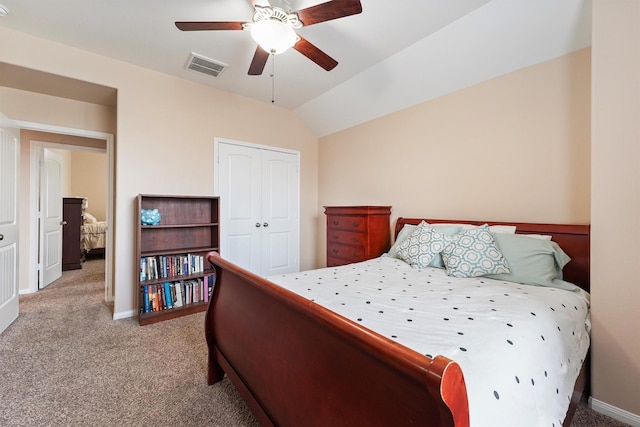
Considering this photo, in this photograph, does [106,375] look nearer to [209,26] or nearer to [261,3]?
[209,26]

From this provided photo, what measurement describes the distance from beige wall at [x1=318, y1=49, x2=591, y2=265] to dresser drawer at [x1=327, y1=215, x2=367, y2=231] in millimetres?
498

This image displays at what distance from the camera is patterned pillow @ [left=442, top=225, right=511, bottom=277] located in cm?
184

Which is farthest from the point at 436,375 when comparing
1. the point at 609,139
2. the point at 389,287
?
the point at 609,139

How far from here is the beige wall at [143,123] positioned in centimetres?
252

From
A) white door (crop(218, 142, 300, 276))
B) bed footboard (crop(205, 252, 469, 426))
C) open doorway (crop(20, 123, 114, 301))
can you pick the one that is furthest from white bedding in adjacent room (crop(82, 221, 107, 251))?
bed footboard (crop(205, 252, 469, 426))

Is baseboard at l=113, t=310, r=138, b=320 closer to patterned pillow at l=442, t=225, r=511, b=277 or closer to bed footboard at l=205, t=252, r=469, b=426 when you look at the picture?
bed footboard at l=205, t=252, r=469, b=426

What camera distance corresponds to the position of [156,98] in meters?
3.00

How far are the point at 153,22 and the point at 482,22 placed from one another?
2652 millimetres

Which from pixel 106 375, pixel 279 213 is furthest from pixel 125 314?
pixel 279 213

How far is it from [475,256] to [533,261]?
1.10 ft

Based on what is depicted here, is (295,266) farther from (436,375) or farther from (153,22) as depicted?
(436,375)

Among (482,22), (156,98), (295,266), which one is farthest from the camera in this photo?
(295,266)

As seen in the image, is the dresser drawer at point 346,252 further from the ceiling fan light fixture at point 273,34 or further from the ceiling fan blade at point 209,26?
the ceiling fan blade at point 209,26

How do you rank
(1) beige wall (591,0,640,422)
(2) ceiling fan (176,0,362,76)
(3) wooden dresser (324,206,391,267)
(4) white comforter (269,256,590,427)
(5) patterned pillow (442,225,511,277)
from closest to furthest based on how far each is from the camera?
(4) white comforter (269,256,590,427) → (1) beige wall (591,0,640,422) → (2) ceiling fan (176,0,362,76) → (5) patterned pillow (442,225,511,277) → (3) wooden dresser (324,206,391,267)
